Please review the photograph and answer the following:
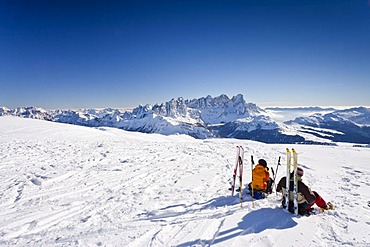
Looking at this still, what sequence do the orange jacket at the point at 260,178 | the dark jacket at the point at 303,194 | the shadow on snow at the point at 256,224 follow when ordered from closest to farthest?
the shadow on snow at the point at 256,224 < the dark jacket at the point at 303,194 < the orange jacket at the point at 260,178

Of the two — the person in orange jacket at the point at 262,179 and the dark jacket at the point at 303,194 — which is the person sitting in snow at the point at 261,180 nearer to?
the person in orange jacket at the point at 262,179

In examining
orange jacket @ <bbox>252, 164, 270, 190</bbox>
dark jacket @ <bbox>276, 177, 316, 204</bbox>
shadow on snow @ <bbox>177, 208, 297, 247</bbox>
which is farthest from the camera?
orange jacket @ <bbox>252, 164, 270, 190</bbox>

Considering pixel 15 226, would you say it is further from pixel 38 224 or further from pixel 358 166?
pixel 358 166

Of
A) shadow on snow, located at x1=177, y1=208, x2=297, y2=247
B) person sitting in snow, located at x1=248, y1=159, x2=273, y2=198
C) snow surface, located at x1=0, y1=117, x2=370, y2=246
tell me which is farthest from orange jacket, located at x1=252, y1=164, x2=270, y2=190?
shadow on snow, located at x1=177, y1=208, x2=297, y2=247

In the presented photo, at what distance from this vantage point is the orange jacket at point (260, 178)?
27.4 ft

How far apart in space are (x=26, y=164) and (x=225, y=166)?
1273cm

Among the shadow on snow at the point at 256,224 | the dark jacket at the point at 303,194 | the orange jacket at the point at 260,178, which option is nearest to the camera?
the shadow on snow at the point at 256,224

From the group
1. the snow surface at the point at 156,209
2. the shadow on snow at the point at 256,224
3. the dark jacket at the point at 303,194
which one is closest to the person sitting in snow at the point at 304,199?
the dark jacket at the point at 303,194

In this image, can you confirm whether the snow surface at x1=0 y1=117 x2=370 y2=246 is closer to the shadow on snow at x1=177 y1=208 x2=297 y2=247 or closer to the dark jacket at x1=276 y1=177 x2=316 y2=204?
the shadow on snow at x1=177 y1=208 x2=297 y2=247

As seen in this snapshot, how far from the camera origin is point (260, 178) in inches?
331

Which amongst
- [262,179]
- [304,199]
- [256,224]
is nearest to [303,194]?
[304,199]

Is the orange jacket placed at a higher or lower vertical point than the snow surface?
higher

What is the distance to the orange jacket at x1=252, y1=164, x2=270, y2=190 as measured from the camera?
8348mm

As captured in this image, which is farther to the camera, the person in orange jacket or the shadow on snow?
the person in orange jacket
